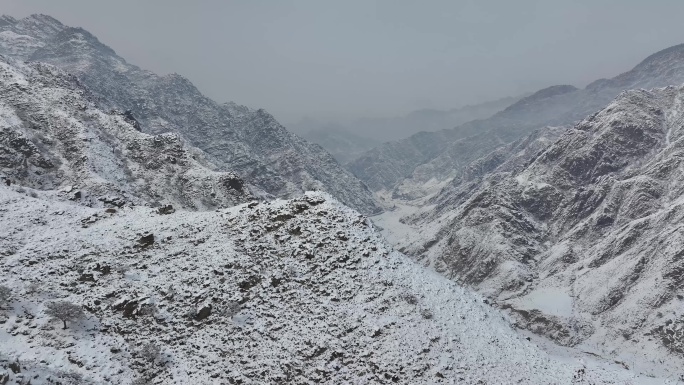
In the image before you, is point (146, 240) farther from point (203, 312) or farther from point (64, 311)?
point (203, 312)

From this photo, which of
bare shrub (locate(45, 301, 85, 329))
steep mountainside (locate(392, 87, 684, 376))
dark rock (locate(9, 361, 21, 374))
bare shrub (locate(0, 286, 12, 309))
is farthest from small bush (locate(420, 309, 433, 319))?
steep mountainside (locate(392, 87, 684, 376))

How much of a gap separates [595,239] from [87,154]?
160 metres

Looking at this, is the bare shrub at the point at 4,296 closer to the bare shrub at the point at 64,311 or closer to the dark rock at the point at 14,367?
the bare shrub at the point at 64,311

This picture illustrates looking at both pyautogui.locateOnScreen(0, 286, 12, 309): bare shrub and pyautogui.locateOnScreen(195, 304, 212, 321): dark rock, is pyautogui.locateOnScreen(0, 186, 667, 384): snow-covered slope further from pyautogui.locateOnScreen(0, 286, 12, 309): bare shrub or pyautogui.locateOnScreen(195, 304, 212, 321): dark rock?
pyautogui.locateOnScreen(0, 286, 12, 309): bare shrub

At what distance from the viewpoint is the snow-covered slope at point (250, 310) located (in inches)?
1150

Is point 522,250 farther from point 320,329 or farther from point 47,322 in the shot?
point 47,322

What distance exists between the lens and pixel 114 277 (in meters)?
37.2

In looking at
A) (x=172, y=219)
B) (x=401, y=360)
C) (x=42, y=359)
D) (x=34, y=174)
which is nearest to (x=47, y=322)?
(x=42, y=359)

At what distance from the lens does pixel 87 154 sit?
106 meters

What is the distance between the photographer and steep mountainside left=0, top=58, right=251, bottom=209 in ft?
313

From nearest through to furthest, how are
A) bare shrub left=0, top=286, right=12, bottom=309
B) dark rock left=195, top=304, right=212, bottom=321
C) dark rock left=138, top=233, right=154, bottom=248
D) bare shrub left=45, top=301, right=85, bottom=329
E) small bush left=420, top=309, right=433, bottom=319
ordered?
bare shrub left=45, top=301, right=85, bottom=329 → bare shrub left=0, top=286, right=12, bottom=309 → small bush left=420, top=309, right=433, bottom=319 → dark rock left=195, top=304, right=212, bottom=321 → dark rock left=138, top=233, right=154, bottom=248

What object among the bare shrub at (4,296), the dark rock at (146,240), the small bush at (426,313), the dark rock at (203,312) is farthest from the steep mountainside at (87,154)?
the small bush at (426,313)

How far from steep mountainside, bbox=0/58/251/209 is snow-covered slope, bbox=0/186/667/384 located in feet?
183

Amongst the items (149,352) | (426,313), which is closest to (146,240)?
(149,352)
